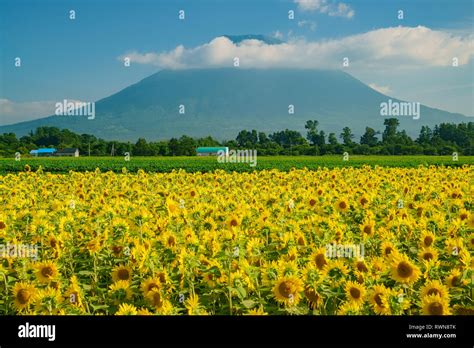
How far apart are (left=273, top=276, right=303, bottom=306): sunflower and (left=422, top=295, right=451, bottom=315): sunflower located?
778mm

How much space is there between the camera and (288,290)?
137 inches

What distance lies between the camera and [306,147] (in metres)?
52.4

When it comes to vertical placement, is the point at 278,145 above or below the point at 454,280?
above

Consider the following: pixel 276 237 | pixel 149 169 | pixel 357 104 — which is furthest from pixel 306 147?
pixel 357 104

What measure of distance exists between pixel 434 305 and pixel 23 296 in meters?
2.72

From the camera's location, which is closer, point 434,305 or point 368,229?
point 434,305

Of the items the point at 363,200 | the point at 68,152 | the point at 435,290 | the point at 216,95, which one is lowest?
the point at 435,290

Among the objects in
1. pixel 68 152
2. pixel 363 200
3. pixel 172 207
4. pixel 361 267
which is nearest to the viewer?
pixel 361 267

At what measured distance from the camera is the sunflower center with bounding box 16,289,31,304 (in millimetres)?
3623

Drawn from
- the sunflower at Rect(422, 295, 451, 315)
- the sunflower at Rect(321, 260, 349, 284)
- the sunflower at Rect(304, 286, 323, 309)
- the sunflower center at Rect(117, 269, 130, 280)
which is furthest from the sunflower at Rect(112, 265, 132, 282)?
the sunflower at Rect(422, 295, 451, 315)

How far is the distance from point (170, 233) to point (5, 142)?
31.6m

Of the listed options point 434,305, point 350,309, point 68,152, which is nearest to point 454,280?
point 434,305

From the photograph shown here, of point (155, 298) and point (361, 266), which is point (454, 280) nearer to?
point (361, 266)
